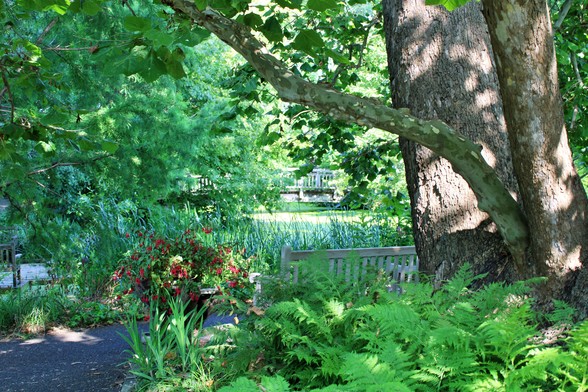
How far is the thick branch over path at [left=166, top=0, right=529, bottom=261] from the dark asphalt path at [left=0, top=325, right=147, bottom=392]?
11.7ft

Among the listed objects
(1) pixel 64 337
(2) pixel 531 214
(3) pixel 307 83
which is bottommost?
(1) pixel 64 337

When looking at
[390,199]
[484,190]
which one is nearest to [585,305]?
[484,190]

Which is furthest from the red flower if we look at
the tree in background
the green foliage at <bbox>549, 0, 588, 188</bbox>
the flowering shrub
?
the green foliage at <bbox>549, 0, 588, 188</bbox>

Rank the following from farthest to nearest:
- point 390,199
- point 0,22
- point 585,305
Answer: point 390,199 < point 0,22 < point 585,305

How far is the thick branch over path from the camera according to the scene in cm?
280

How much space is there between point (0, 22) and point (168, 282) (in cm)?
292

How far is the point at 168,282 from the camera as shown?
19.0ft

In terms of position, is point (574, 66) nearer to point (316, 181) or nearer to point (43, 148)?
point (43, 148)

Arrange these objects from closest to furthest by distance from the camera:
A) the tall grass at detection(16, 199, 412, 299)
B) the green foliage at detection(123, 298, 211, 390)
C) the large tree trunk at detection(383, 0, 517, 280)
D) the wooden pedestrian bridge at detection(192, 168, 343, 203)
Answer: the large tree trunk at detection(383, 0, 517, 280) → the green foliage at detection(123, 298, 211, 390) → the tall grass at detection(16, 199, 412, 299) → the wooden pedestrian bridge at detection(192, 168, 343, 203)

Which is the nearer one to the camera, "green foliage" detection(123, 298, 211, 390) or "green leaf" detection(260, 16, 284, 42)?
"green leaf" detection(260, 16, 284, 42)

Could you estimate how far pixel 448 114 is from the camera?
10.9ft

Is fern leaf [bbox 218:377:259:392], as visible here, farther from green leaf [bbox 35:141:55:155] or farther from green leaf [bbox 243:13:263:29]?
green leaf [bbox 35:141:55:155]

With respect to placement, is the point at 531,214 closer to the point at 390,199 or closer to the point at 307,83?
the point at 307,83

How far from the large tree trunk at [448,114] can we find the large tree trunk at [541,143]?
1.21 feet
